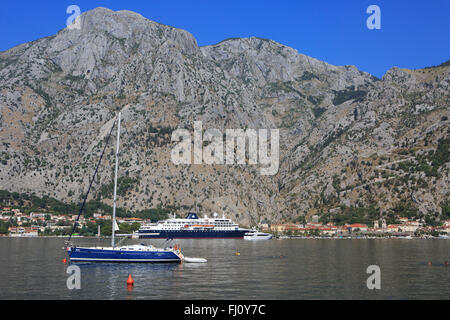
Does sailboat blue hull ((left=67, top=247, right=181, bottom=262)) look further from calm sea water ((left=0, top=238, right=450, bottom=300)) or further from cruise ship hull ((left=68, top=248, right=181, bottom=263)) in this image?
calm sea water ((left=0, top=238, right=450, bottom=300))

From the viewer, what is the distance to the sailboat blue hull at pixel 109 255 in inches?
3135

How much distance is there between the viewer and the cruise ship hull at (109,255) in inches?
3135

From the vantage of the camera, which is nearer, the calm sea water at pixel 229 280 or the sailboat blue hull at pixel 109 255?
the calm sea water at pixel 229 280

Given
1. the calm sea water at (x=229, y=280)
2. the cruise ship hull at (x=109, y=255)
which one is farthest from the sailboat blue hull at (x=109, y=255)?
the calm sea water at (x=229, y=280)

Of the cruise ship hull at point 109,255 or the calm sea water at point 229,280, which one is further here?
the cruise ship hull at point 109,255

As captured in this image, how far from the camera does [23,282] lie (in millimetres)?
57469

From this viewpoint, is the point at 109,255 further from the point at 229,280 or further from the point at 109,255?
the point at 229,280

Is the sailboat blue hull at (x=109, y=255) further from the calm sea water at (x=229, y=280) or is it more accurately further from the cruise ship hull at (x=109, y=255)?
the calm sea water at (x=229, y=280)

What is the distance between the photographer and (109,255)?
79.6 meters

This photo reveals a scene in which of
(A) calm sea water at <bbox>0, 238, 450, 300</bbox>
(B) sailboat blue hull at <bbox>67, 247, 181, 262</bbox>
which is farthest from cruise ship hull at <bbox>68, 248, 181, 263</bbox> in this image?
(A) calm sea water at <bbox>0, 238, 450, 300</bbox>

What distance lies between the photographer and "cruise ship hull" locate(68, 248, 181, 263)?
3135 inches
